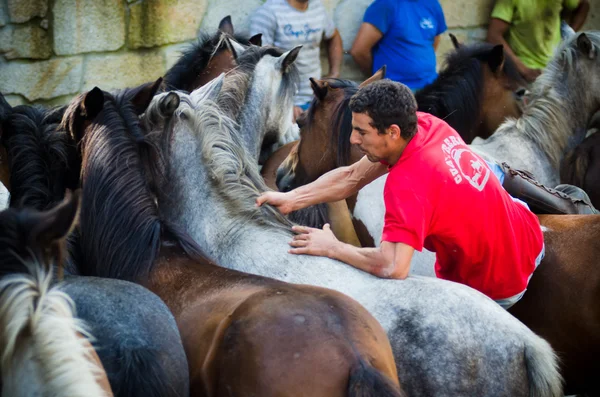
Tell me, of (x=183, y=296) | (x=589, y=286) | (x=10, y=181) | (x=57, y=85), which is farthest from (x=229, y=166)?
(x=57, y=85)

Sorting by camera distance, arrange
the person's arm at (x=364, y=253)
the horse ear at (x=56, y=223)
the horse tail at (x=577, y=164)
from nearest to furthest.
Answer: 1. the horse ear at (x=56, y=223)
2. the person's arm at (x=364, y=253)
3. the horse tail at (x=577, y=164)

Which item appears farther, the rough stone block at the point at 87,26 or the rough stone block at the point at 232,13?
the rough stone block at the point at 232,13

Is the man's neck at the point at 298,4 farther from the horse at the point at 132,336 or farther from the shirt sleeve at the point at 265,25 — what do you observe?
the horse at the point at 132,336

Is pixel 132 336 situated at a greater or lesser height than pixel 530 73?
greater

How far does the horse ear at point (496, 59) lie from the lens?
18.7ft

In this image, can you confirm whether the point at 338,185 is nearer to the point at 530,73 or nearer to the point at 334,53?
the point at 334,53

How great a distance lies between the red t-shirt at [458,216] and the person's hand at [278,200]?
0.55 metres

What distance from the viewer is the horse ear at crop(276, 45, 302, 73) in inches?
189

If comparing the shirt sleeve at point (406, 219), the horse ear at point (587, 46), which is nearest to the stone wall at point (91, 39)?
the horse ear at point (587, 46)

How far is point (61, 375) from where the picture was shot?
175 cm

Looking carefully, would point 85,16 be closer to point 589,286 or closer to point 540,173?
point 540,173

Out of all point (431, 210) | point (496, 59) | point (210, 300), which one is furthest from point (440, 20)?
point (210, 300)

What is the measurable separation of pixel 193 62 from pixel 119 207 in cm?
263

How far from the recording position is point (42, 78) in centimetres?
600
